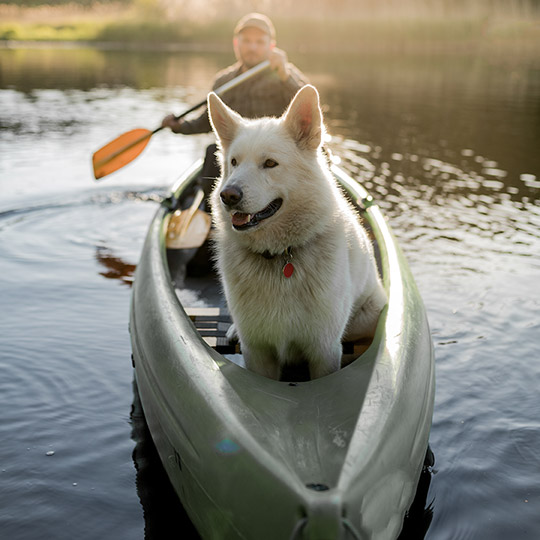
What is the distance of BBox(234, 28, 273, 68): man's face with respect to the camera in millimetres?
6273

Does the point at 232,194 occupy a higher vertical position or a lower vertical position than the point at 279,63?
lower

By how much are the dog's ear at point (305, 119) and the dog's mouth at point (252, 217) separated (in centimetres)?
38

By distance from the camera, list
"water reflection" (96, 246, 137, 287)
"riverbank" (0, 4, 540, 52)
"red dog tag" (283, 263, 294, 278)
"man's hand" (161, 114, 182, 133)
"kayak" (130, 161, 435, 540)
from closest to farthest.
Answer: "kayak" (130, 161, 435, 540) → "red dog tag" (283, 263, 294, 278) → "man's hand" (161, 114, 182, 133) → "water reflection" (96, 246, 137, 287) → "riverbank" (0, 4, 540, 52)

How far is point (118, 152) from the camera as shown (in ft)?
26.6

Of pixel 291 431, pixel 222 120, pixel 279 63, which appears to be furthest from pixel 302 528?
pixel 279 63

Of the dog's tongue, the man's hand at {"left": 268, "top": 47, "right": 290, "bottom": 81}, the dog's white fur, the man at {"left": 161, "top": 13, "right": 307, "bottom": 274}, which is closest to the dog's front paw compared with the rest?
the dog's white fur

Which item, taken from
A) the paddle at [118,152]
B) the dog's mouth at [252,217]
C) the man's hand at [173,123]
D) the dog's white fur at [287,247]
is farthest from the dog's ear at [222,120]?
the paddle at [118,152]

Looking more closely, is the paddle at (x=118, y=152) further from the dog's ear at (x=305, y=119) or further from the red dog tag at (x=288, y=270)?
the red dog tag at (x=288, y=270)

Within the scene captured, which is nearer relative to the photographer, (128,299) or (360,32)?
(128,299)

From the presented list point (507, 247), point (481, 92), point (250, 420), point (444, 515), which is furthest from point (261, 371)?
point (481, 92)

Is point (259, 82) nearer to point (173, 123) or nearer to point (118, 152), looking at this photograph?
point (173, 123)

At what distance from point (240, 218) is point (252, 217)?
6 cm

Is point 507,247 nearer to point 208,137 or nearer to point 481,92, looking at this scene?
point 208,137

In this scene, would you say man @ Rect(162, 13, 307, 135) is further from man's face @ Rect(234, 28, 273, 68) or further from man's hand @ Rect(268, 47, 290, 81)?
man's hand @ Rect(268, 47, 290, 81)
